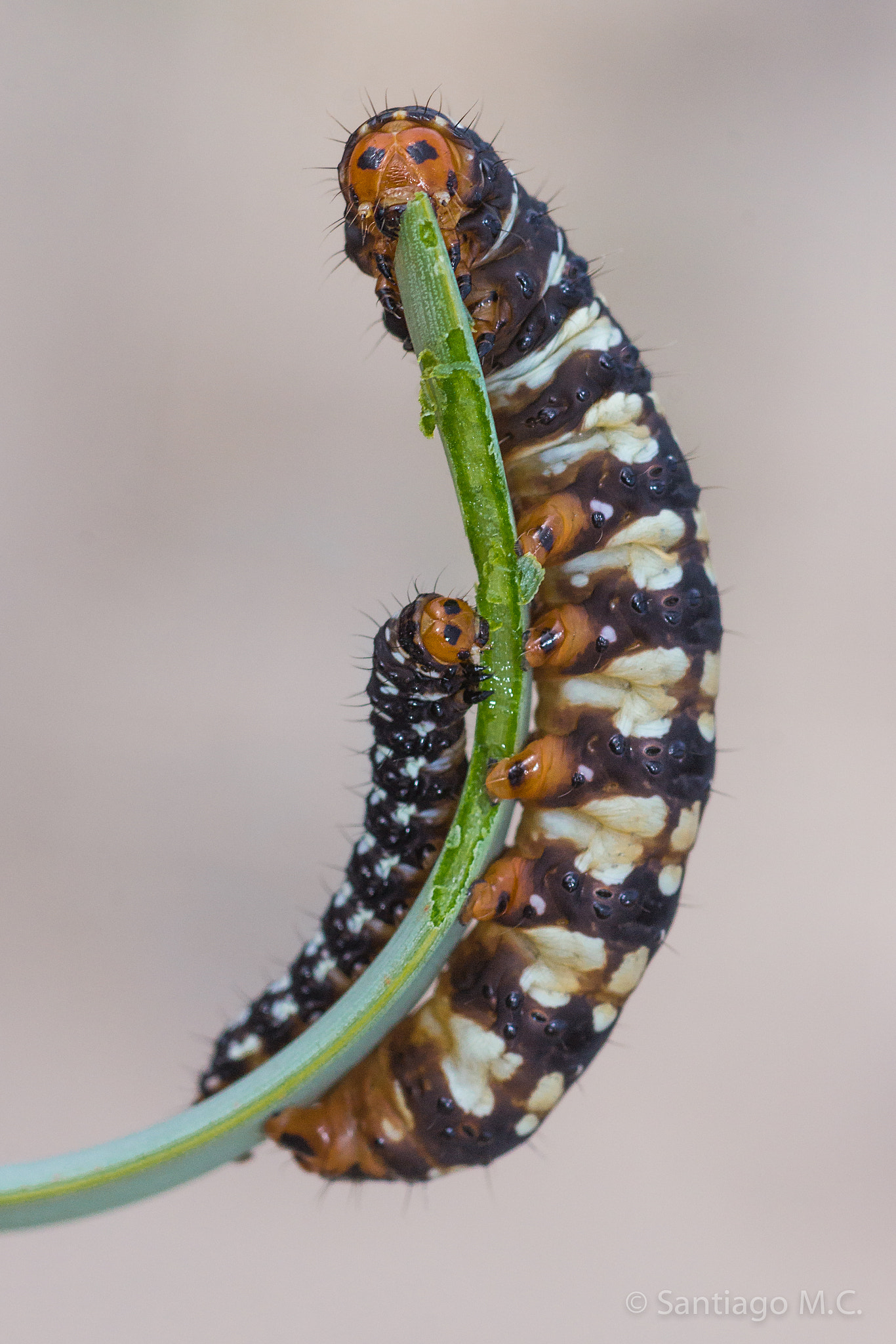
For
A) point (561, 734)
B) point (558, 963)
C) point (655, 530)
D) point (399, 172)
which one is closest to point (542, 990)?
point (558, 963)

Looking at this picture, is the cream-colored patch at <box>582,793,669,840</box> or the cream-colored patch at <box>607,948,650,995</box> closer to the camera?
the cream-colored patch at <box>582,793,669,840</box>

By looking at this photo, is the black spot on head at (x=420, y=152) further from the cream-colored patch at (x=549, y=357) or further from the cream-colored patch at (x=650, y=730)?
the cream-colored patch at (x=650, y=730)

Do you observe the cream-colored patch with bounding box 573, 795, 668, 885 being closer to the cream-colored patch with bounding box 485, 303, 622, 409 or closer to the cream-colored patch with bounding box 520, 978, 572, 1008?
the cream-colored patch with bounding box 520, 978, 572, 1008

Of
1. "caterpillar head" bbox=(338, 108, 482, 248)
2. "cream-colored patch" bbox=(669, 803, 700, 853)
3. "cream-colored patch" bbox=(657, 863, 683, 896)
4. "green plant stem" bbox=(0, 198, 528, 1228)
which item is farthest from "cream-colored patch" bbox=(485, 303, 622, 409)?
"cream-colored patch" bbox=(657, 863, 683, 896)

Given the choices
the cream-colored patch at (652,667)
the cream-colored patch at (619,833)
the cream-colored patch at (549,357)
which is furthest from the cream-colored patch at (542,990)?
the cream-colored patch at (549,357)

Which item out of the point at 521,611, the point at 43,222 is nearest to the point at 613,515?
the point at 521,611

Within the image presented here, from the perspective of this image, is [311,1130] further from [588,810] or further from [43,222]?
[43,222]
